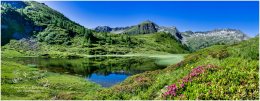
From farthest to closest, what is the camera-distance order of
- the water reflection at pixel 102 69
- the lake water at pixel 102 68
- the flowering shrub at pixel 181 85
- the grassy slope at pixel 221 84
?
the lake water at pixel 102 68 → the water reflection at pixel 102 69 → the flowering shrub at pixel 181 85 → the grassy slope at pixel 221 84

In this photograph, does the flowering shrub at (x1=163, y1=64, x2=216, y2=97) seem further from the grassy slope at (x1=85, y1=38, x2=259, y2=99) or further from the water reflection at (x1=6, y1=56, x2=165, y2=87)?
the water reflection at (x1=6, y1=56, x2=165, y2=87)

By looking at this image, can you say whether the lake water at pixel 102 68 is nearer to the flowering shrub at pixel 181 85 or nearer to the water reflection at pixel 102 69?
the water reflection at pixel 102 69

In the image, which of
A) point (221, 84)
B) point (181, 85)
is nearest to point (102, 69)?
point (181, 85)

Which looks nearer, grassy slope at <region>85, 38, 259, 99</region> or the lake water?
grassy slope at <region>85, 38, 259, 99</region>

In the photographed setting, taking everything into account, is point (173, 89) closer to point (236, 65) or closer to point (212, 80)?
point (212, 80)

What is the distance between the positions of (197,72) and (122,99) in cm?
581

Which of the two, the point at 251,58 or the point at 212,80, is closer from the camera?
the point at 212,80

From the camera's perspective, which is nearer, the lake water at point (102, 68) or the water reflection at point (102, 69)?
the water reflection at point (102, 69)

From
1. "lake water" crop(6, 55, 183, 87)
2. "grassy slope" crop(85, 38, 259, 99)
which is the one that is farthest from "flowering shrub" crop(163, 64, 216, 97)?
"lake water" crop(6, 55, 183, 87)

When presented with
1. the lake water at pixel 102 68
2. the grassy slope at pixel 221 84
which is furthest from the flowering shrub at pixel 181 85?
the lake water at pixel 102 68

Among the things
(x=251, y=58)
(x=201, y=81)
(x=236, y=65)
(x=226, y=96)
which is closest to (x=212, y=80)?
(x=201, y=81)

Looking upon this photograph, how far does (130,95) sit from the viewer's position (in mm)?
23484

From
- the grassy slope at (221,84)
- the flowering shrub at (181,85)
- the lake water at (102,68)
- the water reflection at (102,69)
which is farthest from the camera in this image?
the lake water at (102,68)

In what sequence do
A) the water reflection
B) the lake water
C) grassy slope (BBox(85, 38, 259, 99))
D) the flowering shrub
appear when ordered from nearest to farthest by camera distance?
grassy slope (BBox(85, 38, 259, 99)) < the flowering shrub < the water reflection < the lake water
